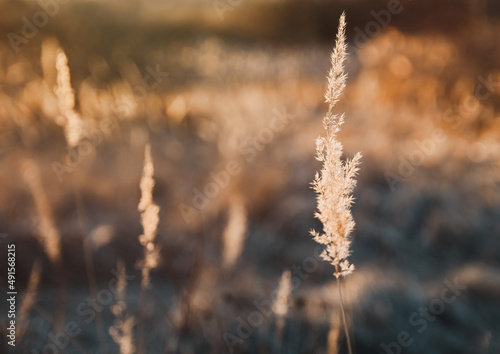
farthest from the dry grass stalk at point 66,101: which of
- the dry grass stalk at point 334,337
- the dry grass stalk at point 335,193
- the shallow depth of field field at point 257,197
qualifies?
the dry grass stalk at point 334,337

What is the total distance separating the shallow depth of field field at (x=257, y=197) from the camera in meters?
2.37

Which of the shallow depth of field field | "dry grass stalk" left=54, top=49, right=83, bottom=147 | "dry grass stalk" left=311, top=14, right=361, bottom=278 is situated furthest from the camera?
the shallow depth of field field

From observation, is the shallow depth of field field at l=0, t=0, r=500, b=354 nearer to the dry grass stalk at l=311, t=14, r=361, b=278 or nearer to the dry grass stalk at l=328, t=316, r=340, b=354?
the dry grass stalk at l=328, t=316, r=340, b=354

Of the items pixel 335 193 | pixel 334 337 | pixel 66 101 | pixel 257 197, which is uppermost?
pixel 257 197

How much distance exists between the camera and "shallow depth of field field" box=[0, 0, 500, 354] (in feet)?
7.77

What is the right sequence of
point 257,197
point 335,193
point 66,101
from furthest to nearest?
point 257,197
point 66,101
point 335,193

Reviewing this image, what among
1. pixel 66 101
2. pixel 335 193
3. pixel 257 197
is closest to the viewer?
pixel 335 193

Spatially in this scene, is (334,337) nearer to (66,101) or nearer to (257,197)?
(66,101)

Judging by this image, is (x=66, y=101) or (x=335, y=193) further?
(x=66, y=101)

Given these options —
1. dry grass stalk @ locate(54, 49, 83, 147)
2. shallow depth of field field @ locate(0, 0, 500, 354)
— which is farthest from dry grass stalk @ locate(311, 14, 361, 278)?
dry grass stalk @ locate(54, 49, 83, 147)

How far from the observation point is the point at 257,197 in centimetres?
377

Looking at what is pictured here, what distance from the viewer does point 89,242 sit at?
10.5 ft

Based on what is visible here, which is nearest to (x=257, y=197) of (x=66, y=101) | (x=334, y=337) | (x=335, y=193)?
(x=334, y=337)

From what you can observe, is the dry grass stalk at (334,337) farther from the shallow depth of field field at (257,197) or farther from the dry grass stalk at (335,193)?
the dry grass stalk at (335,193)
